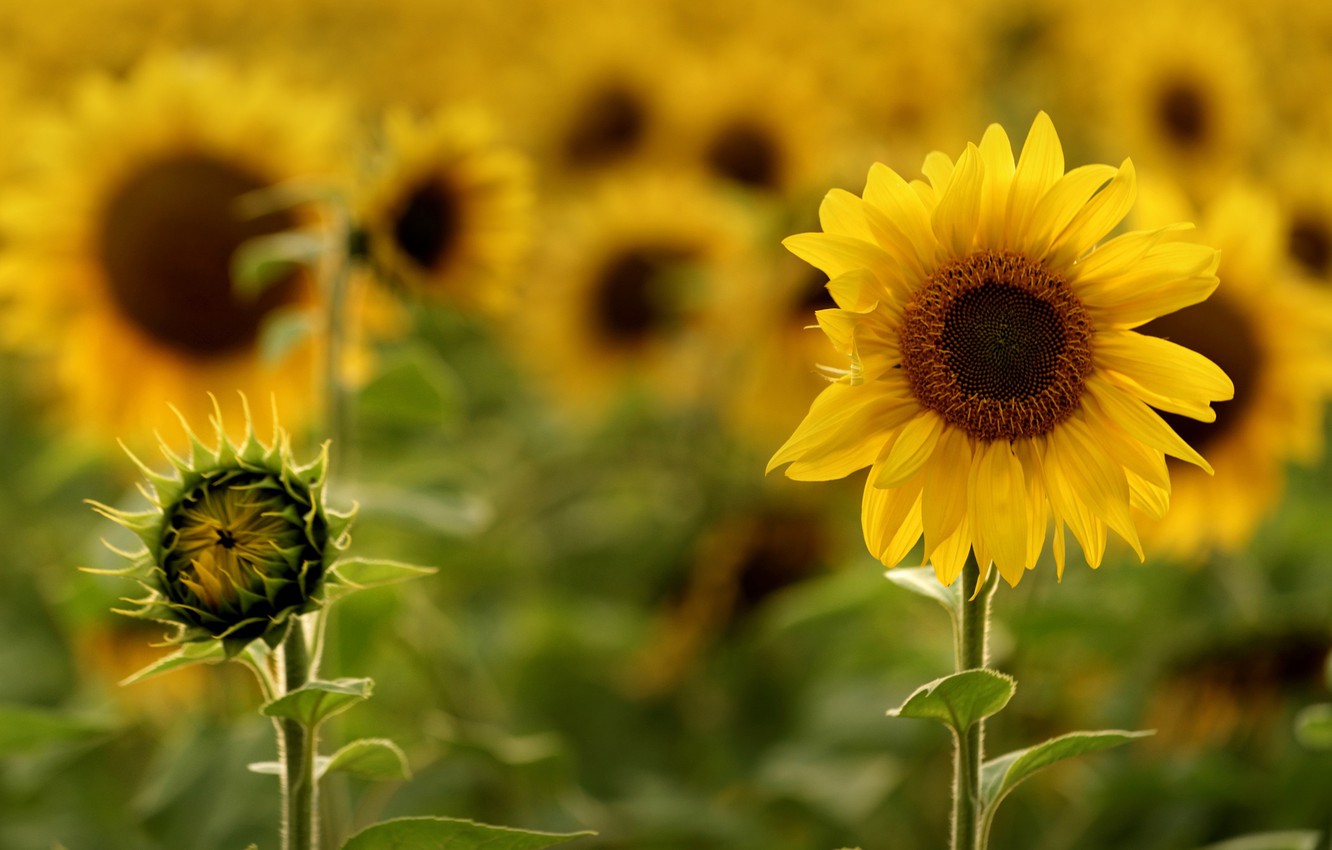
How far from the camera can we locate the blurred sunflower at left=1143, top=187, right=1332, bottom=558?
1946 millimetres

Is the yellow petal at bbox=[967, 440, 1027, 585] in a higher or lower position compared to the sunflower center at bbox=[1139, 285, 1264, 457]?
lower

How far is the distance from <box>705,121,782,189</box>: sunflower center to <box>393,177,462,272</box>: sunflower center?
182cm

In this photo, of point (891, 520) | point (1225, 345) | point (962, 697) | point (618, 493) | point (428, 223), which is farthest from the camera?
point (618, 493)

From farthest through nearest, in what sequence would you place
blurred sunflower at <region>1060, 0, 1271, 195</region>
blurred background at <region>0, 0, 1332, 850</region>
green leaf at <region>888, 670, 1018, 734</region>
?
blurred sunflower at <region>1060, 0, 1271, 195</region>, blurred background at <region>0, 0, 1332, 850</region>, green leaf at <region>888, 670, 1018, 734</region>

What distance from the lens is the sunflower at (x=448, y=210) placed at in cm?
176

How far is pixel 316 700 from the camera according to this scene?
0.87m

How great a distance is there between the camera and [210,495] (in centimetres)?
91

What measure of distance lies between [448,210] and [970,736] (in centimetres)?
123

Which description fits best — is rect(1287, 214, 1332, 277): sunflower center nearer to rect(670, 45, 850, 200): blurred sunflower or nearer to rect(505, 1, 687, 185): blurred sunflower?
rect(670, 45, 850, 200): blurred sunflower

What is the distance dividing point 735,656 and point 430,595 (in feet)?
1.79

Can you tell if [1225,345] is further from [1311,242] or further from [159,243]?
[159,243]

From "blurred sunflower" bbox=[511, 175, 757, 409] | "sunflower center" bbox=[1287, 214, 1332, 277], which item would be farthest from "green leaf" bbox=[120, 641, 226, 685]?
"sunflower center" bbox=[1287, 214, 1332, 277]

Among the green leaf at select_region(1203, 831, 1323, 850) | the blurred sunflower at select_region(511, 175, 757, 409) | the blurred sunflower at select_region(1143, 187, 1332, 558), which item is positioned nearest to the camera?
the green leaf at select_region(1203, 831, 1323, 850)

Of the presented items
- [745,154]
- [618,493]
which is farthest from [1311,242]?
[618,493]
